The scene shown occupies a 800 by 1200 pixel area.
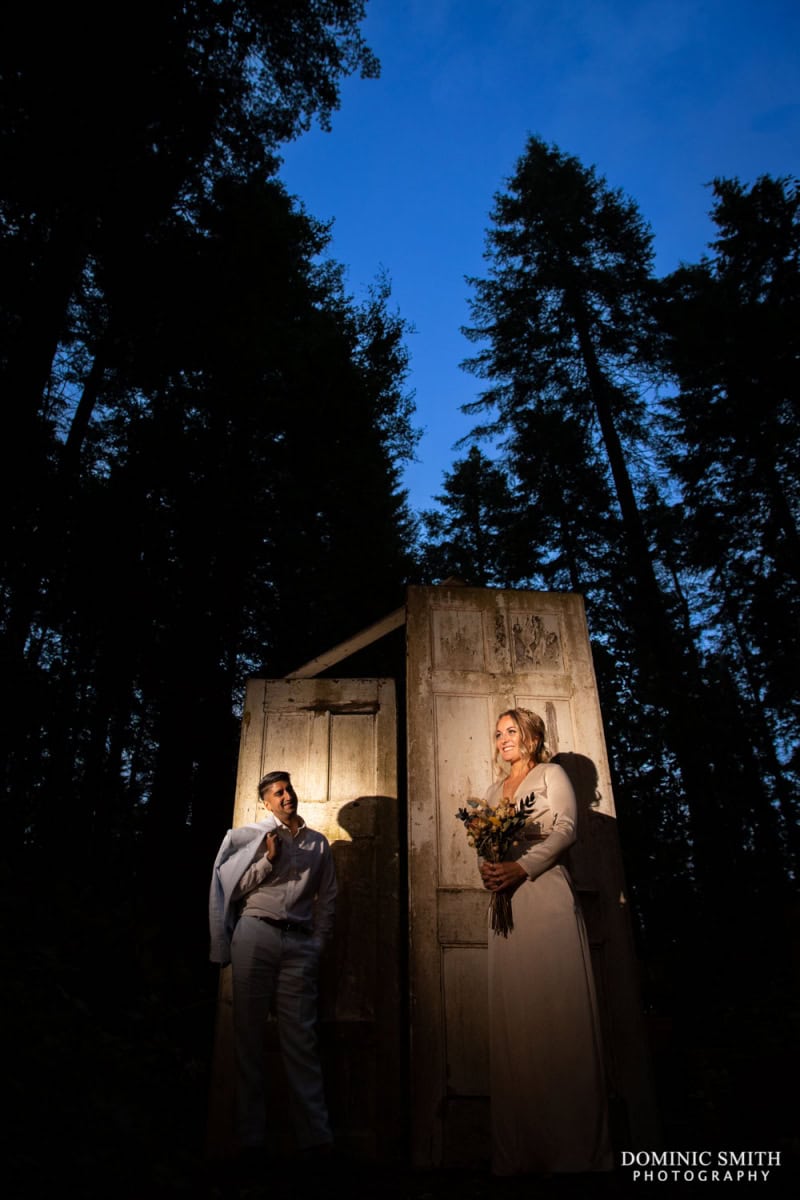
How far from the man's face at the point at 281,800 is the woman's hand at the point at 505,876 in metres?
1.57

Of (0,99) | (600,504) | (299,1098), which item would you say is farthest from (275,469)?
(299,1098)

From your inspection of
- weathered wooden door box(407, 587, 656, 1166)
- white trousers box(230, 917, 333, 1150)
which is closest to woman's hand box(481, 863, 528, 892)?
weathered wooden door box(407, 587, 656, 1166)

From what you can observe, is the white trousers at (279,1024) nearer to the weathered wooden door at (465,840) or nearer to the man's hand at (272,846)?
the man's hand at (272,846)

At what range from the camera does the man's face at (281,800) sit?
453 centimetres

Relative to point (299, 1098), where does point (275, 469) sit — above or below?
above

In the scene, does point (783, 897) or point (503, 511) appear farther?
point (503, 511)

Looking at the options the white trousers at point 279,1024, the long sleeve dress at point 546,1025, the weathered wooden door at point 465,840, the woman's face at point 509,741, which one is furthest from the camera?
the woman's face at point 509,741

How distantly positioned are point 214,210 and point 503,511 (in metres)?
8.43

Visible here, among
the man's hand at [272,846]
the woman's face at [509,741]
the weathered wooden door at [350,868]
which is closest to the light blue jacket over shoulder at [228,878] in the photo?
the man's hand at [272,846]

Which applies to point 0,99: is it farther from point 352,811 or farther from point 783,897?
point 783,897

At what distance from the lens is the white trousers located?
3689 millimetres

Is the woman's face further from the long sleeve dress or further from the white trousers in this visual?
the white trousers

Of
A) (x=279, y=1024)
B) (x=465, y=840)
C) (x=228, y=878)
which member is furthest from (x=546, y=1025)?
(x=228, y=878)

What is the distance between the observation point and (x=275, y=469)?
1120 cm
